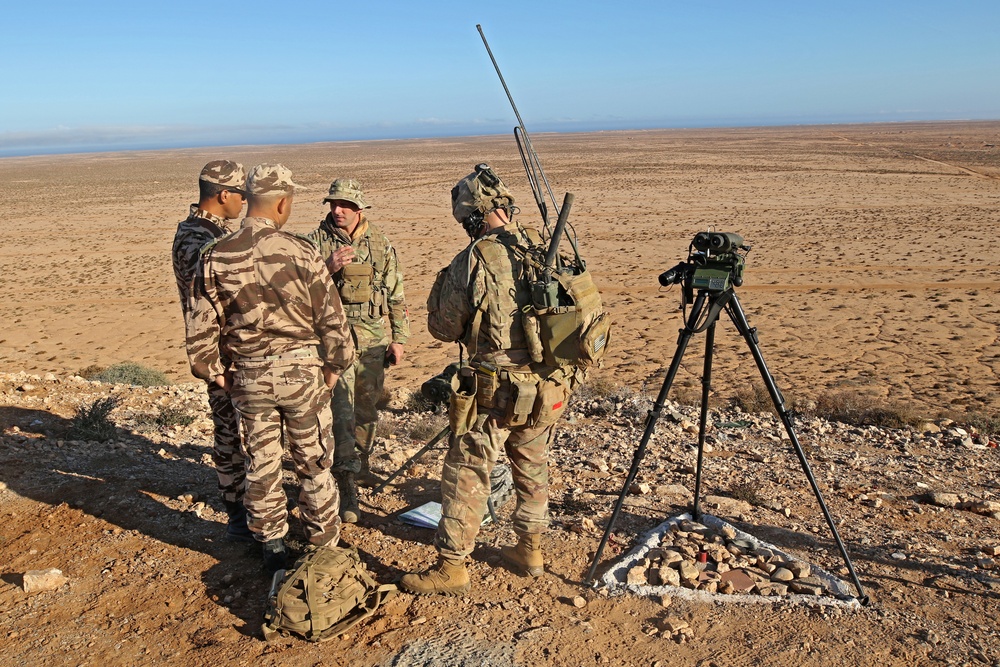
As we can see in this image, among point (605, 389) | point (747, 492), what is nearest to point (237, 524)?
point (747, 492)

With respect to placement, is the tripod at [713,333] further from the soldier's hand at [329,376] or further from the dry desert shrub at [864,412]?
the dry desert shrub at [864,412]

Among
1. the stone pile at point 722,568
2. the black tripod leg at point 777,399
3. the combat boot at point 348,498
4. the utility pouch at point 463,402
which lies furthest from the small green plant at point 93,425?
the black tripod leg at point 777,399

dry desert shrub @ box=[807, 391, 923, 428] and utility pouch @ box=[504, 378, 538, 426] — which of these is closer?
utility pouch @ box=[504, 378, 538, 426]

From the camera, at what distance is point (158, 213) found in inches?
1136

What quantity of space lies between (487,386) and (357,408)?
1.65m

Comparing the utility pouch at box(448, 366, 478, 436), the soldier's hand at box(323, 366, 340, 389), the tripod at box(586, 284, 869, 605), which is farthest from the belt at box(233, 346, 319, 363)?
the tripod at box(586, 284, 869, 605)

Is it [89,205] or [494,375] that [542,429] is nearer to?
[494,375]

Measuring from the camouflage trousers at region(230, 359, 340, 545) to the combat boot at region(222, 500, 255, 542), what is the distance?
1.80 feet

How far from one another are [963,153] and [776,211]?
33.1 metres

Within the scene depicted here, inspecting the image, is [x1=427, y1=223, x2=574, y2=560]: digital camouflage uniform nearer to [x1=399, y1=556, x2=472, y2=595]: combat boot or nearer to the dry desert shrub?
[x1=399, y1=556, x2=472, y2=595]: combat boot

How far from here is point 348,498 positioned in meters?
4.39

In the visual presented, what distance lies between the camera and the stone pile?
3.55 m

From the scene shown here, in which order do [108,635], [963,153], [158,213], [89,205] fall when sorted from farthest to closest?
[963,153]
[89,205]
[158,213]
[108,635]

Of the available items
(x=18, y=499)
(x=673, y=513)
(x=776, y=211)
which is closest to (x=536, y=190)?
(x=673, y=513)
